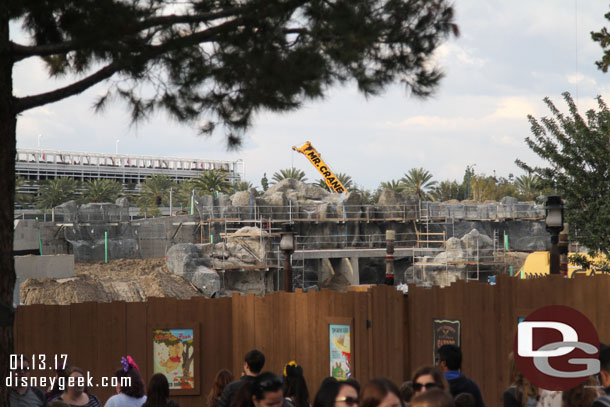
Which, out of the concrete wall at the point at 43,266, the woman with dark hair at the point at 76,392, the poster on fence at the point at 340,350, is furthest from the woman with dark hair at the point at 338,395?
the concrete wall at the point at 43,266

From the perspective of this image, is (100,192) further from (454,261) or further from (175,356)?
(175,356)

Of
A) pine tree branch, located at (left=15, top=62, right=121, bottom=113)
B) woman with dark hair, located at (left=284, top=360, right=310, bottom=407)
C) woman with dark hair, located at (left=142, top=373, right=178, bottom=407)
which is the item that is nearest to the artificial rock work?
woman with dark hair, located at (left=284, top=360, right=310, bottom=407)

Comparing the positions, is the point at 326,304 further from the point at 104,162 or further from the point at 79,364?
the point at 104,162

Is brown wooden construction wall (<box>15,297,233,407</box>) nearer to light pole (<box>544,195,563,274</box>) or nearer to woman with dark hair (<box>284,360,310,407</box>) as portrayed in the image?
woman with dark hair (<box>284,360,310,407</box>)

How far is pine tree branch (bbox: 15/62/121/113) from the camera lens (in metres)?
8.41

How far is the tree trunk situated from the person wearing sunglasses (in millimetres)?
4045

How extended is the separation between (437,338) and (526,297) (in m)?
1.53

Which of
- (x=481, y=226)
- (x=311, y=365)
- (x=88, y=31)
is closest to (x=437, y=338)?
(x=311, y=365)

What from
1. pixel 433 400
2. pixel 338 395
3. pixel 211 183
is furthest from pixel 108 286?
pixel 433 400

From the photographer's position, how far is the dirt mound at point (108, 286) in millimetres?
50688

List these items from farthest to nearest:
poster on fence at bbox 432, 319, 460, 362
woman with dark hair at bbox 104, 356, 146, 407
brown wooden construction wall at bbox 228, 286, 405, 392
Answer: brown wooden construction wall at bbox 228, 286, 405, 392 → poster on fence at bbox 432, 319, 460, 362 → woman with dark hair at bbox 104, 356, 146, 407

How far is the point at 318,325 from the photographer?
1301cm

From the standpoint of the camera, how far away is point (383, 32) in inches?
312

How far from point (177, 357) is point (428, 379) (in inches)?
326
